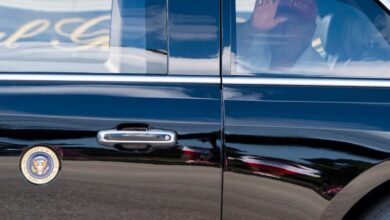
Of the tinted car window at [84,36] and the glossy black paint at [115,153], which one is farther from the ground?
the tinted car window at [84,36]

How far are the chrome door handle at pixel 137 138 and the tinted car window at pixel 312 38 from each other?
38 cm

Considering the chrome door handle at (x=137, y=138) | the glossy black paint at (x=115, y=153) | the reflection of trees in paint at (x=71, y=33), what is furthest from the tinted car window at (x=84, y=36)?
the chrome door handle at (x=137, y=138)

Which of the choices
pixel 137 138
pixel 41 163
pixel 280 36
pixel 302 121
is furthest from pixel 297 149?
pixel 41 163

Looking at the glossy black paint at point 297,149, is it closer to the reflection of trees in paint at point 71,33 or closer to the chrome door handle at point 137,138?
the chrome door handle at point 137,138

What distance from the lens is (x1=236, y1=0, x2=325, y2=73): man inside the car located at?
6.80 feet

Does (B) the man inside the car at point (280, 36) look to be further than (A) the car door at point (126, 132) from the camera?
Yes

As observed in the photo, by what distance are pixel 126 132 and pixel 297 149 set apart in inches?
25.2

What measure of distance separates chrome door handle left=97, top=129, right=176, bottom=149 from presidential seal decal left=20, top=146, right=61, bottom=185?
19cm

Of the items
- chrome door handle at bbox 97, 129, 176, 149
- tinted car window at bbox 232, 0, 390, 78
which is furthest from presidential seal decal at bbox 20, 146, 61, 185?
tinted car window at bbox 232, 0, 390, 78

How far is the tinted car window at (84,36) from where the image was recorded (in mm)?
2096

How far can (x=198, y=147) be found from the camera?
Answer: 76.4 inches

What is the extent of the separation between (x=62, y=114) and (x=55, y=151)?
142mm

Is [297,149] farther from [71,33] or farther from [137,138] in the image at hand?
[71,33]

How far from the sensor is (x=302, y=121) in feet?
6.40
